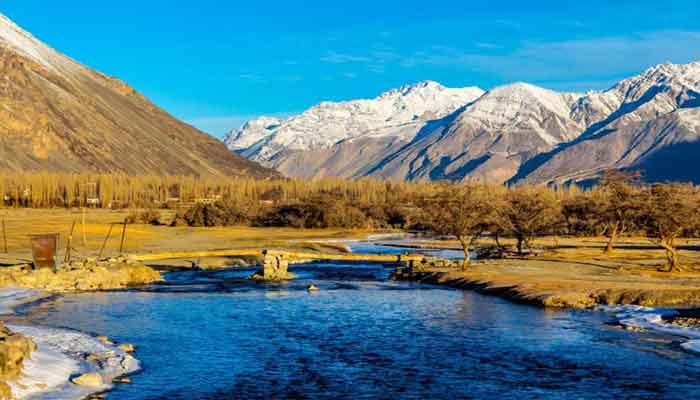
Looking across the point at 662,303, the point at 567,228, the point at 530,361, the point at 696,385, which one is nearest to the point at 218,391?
the point at 530,361

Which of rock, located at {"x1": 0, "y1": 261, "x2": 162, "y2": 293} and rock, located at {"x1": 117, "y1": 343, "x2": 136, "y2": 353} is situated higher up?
rock, located at {"x1": 0, "y1": 261, "x2": 162, "y2": 293}

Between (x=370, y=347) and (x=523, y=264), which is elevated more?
(x=523, y=264)

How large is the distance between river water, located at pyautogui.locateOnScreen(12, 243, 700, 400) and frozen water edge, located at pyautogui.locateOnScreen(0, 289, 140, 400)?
113 centimetres

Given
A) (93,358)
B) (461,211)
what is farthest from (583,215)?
(93,358)

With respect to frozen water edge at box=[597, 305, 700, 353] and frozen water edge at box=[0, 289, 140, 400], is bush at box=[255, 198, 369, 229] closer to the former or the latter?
frozen water edge at box=[597, 305, 700, 353]

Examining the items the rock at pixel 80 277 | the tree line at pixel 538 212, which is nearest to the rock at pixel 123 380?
the rock at pixel 80 277

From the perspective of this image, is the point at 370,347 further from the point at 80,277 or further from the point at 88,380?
the point at 80,277

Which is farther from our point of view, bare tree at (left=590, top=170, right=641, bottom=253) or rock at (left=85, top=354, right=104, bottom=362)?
bare tree at (left=590, top=170, right=641, bottom=253)

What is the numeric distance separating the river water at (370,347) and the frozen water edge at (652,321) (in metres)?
0.93

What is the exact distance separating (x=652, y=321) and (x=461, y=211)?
33.2m

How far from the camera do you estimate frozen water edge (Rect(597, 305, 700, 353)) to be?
38.1 metres

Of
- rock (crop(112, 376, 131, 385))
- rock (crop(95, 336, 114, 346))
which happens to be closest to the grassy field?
rock (crop(95, 336, 114, 346))

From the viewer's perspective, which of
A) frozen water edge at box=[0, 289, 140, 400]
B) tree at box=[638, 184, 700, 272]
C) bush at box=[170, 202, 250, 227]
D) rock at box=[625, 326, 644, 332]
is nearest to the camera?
frozen water edge at box=[0, 289, 140, 400]

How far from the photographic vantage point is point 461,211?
249 ft
